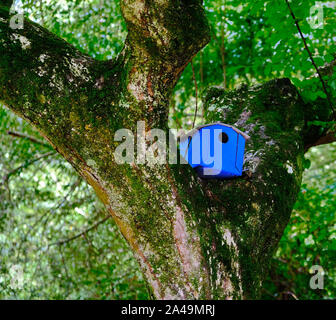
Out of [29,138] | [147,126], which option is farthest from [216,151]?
[29,138]

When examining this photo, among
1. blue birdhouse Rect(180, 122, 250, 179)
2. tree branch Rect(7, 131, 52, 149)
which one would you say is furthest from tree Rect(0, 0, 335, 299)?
tree branch Rect(7, 131, 52, 149)

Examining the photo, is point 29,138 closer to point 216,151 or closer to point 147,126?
point 216,151

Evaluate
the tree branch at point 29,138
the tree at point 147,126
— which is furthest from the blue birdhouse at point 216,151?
the tree branch at point 29,138

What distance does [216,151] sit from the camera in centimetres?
219

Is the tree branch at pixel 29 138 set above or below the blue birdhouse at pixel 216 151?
above

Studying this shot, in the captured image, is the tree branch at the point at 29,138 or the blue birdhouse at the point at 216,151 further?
the tree branch at the point at 29,138

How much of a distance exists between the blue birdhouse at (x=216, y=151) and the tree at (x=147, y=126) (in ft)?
0.73

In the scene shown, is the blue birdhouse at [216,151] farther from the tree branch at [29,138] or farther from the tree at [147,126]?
the tree branch at [29,138]

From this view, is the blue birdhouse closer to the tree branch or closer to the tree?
the tree

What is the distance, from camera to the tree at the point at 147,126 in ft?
5.69

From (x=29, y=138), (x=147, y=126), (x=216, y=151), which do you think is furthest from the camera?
(x=29, y=138)

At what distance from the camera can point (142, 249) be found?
5.78 feet

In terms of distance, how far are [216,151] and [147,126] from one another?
22.1 inches
